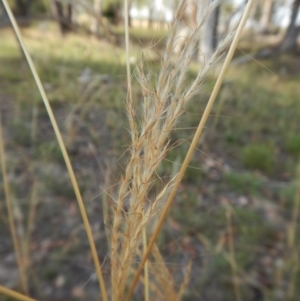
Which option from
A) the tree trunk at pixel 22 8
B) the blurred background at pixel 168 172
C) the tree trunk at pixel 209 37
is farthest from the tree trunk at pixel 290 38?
the tree trunk at pixel 22 8

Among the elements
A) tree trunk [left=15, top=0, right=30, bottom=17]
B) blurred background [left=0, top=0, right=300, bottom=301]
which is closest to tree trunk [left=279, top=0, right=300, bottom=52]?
blurred background [left=0, top=0, right=300, bottom=301]

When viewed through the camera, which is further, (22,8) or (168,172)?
(22,8)

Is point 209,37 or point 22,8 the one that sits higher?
point 209,37

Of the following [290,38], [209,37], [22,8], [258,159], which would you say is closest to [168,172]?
[209,37]

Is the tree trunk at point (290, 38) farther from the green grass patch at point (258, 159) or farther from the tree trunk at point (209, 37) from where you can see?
the green grass patch at point (258, 159)

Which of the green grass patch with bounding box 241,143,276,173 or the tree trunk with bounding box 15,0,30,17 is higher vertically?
the tree trunk with bounding box 15,0,30,17

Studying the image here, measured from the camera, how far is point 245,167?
1.81 m

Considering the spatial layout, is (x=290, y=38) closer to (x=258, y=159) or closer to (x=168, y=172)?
(x=258, y=159)

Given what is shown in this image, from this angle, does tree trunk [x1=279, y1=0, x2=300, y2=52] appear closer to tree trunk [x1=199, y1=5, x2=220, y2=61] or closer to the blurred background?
tree trunk [x1=199, y1=5, x2=220, y2=61]

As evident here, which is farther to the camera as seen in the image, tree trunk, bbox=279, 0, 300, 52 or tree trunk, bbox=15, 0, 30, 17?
tree trunk, bbox=279, 0, 300, 52

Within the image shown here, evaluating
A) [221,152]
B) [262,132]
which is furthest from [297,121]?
[221,152]

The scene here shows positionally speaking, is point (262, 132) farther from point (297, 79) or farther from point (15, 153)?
point (297, 79)

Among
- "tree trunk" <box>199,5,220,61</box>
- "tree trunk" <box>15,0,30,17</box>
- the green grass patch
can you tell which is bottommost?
the green grass patch

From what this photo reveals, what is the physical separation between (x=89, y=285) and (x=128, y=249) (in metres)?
0.79
